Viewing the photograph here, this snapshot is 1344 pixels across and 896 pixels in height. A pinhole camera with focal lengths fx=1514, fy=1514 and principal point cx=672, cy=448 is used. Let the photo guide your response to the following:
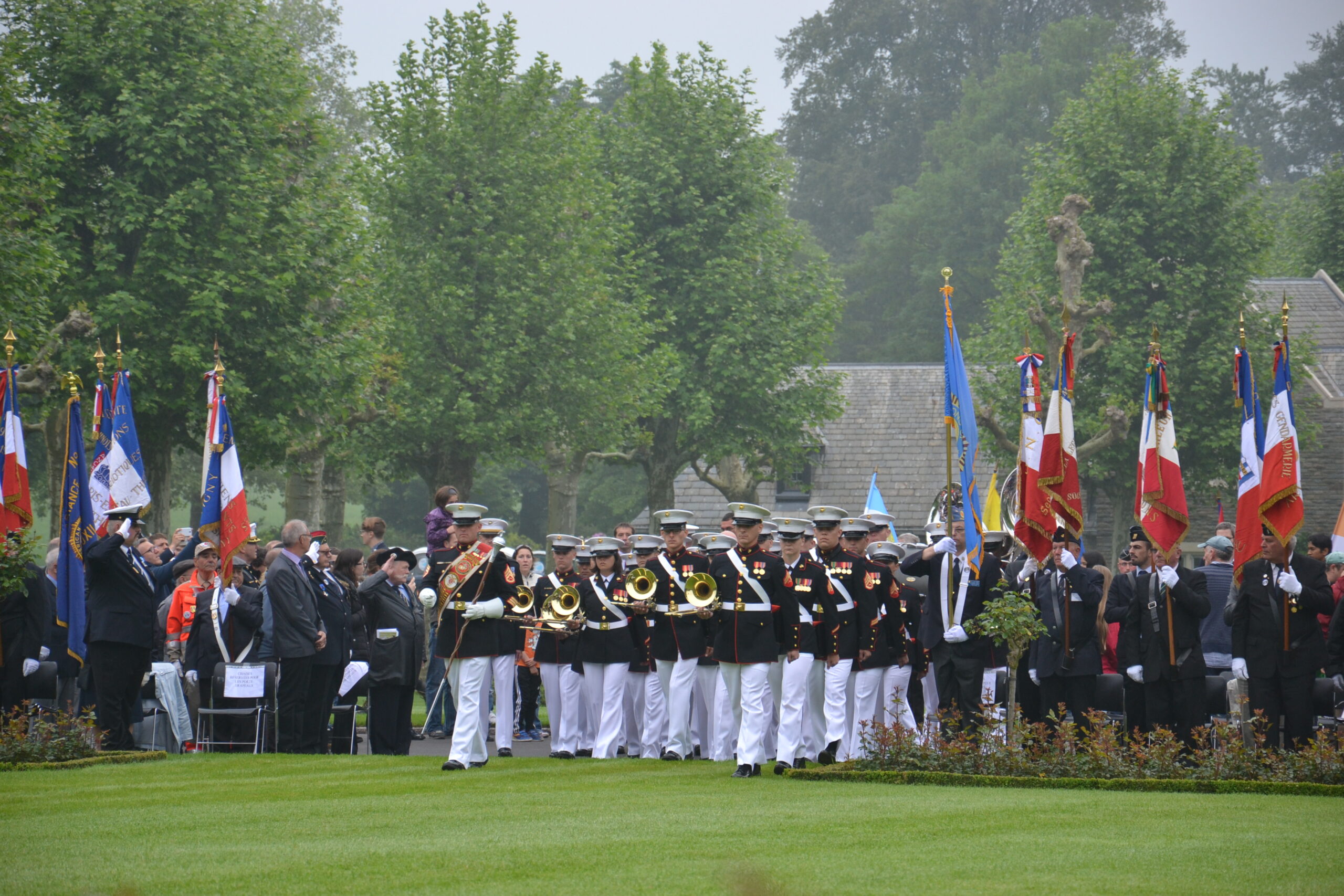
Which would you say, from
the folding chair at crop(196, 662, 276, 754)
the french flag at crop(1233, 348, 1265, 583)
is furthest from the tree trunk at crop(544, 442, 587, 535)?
the french flag at crop(1233, 348, 1265, 583)

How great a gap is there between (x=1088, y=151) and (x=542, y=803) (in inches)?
1346

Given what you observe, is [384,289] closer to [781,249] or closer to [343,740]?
[781,249]

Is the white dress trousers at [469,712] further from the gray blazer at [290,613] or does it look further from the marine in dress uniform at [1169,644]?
the marine in dress uniform at [1169,644]

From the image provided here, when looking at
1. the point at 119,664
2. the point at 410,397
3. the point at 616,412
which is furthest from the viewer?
the point at 616,412

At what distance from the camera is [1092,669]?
586 inches

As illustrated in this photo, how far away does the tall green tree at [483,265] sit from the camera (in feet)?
103

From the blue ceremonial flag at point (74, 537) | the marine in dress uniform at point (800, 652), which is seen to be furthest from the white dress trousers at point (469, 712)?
the blue ceremonial flag at point (74, 537)

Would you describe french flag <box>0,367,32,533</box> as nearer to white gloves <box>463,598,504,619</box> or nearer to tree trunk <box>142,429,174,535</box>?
white gloves <box>463,598,504,619</box>

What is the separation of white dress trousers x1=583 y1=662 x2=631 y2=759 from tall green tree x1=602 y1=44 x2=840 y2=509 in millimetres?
21547

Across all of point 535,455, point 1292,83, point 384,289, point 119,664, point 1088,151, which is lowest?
point 119,664

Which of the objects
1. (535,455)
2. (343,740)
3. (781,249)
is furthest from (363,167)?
(343,740)

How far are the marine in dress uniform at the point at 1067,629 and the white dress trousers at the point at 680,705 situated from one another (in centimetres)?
340

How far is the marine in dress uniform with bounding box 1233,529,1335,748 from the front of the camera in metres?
14.2

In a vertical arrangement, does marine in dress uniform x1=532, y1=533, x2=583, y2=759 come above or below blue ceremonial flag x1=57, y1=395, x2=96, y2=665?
below
